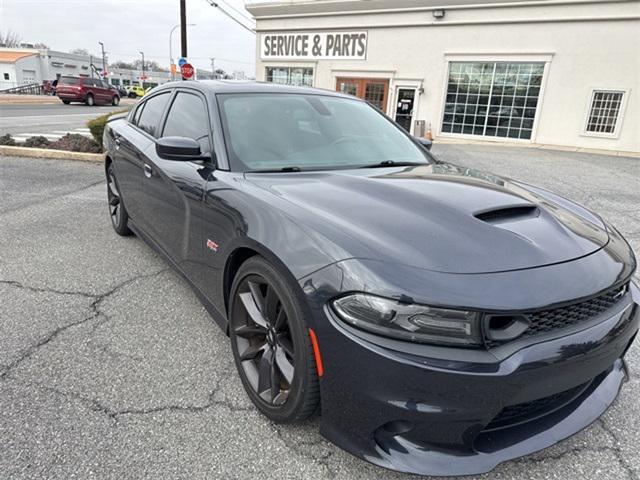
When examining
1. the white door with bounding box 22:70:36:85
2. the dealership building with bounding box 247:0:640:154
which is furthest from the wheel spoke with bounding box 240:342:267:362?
the white door with bounding box 22:70:36:85

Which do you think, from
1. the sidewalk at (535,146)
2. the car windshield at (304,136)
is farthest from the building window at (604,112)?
the car windshield at (304,136)

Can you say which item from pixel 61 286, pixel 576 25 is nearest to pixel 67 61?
pixel 576 25

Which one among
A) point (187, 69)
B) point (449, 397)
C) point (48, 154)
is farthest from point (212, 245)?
point (187, 69)

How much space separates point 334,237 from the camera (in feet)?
5.66

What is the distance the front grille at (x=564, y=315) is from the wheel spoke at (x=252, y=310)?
1.06 metres

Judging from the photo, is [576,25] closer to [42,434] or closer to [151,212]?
[151,212]

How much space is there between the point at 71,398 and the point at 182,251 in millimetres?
1060

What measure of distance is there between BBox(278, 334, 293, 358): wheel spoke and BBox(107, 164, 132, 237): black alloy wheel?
9.80 feet

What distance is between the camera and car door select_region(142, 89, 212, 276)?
2660mm

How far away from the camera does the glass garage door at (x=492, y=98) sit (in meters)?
15.6

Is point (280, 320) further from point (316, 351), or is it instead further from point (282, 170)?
point (282, 170)

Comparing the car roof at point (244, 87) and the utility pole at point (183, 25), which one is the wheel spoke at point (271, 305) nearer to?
the car roof at point (244, 87)

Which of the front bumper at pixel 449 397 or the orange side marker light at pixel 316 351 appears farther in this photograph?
the orange side marker light at pixel 316 351

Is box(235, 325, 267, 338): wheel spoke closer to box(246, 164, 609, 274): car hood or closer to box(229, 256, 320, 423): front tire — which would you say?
box(229, 256, 320, 423): front tire
